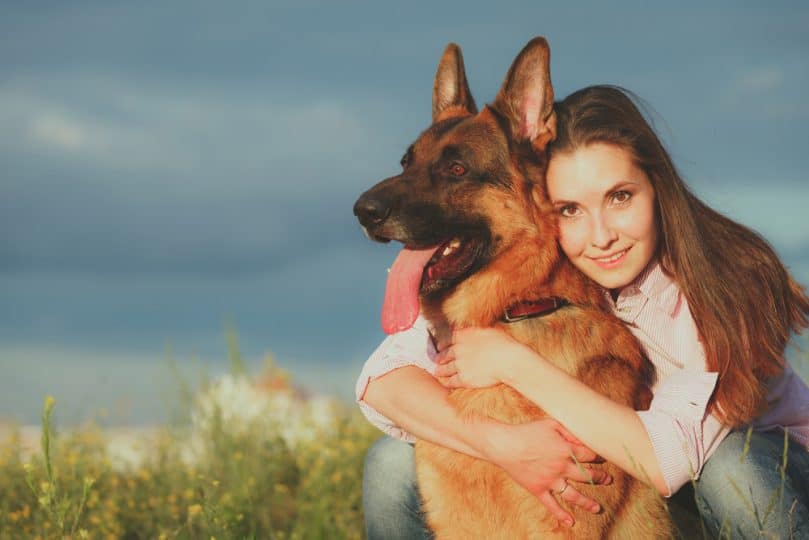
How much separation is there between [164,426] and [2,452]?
1186 millimetres

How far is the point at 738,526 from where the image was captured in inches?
122

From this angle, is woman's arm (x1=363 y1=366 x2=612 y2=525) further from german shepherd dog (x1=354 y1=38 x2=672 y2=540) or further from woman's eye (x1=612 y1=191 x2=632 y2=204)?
woman's eye (x1=612 y1=191 x2=632 y2=204)

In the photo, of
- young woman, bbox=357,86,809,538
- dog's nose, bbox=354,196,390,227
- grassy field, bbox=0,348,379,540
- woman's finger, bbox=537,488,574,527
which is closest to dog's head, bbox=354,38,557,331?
dog's nose, bbox=354,196,390,227

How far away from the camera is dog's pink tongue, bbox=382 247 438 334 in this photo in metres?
3.23

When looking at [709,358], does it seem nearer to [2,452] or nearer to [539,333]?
[539,333]

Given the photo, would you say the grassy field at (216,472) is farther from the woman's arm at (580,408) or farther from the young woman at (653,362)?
the woman's arm at (580,408)

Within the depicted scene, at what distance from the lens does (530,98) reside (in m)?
3.38

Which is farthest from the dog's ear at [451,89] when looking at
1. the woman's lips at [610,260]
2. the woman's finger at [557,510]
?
the woman's finger at [557,510]

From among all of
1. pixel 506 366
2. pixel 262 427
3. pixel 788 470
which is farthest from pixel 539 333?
pixel 262 427

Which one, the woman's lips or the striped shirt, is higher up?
the woman's lips

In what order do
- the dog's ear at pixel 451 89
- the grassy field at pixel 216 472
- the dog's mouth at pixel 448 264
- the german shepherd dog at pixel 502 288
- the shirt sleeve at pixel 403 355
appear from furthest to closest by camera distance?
the grassy field at pixel 216 472
the dog's ear at pixel 451 89
the shirt sleeve at pixel 403 355
the dog's mouth at pixel 448 264
the german shepherd dog at pixel 502 288

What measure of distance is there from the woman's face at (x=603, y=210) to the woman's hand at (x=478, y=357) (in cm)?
45

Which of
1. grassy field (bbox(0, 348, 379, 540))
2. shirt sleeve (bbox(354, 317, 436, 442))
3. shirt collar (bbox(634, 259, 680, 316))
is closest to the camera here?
shirt collar (bbox(634, 259, 680, 316))

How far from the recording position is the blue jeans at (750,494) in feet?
10.1
